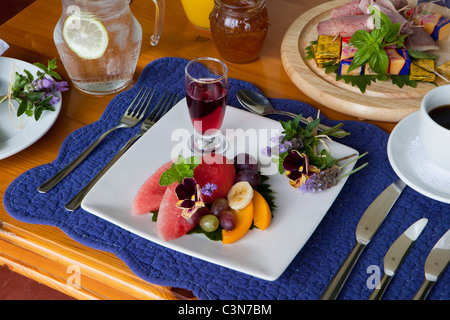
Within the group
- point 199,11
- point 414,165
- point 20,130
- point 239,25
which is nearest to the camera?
point 414,165

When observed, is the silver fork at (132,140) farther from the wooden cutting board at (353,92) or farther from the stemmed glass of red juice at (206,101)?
the wooden cutting board at (353,92)

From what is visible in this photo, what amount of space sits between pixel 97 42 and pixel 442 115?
0.70 meters

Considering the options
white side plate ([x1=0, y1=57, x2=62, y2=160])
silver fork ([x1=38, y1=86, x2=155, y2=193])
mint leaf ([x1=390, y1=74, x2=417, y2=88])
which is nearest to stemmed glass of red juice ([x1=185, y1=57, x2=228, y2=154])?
silver fork ([x1=38, y1=86, x2=155, y2=193])

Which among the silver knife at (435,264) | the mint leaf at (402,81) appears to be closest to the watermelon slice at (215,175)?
the silver knife at (435,264)

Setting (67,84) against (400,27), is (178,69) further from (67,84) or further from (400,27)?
(400,27)

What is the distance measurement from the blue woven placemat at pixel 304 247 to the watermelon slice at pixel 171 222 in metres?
0.05

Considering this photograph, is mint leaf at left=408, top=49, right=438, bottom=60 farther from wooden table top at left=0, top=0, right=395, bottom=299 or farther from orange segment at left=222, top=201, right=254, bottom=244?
orange segment at left=222, top=201, right=254, bottom=244

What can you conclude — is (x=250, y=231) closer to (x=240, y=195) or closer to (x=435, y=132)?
(x=240, y=195)

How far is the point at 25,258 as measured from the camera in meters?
0.85

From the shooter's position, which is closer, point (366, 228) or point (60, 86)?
point (366, 228)

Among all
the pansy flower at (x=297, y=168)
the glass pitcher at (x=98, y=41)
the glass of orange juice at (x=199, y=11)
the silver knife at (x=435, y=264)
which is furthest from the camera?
the glass of orange juice at (x=199, y=11)

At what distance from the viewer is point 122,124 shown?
3.31 feet

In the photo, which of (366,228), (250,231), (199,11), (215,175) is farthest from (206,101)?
(199,11)

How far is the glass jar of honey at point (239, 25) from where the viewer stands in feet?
3.56
